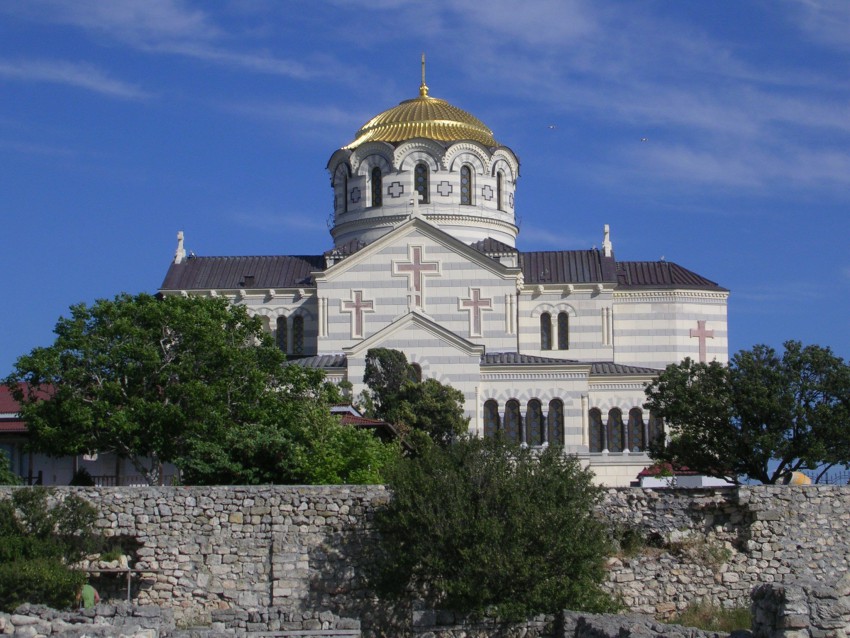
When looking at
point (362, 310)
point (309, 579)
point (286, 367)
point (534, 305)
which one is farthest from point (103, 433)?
point (534, 305)

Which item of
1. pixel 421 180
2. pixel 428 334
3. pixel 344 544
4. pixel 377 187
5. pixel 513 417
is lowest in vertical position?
pixel 344 544

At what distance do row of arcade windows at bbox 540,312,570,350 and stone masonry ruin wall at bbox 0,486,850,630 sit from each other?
96.6 ft

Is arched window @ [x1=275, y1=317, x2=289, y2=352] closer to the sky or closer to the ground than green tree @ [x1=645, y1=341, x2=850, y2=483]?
closer to the sky

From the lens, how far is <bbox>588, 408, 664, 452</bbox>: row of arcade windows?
50.2 metres

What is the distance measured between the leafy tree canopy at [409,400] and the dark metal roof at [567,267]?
10.2 metres

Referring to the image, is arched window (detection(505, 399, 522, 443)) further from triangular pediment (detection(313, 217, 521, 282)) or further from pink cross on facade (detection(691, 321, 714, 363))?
pink cross on facade (detection(691, 321, 714, 363))

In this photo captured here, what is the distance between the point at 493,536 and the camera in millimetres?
22438

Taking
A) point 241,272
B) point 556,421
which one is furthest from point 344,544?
point 241,272

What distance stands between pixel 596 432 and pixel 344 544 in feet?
89.4

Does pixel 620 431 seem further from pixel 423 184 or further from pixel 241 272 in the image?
pixel 241 272

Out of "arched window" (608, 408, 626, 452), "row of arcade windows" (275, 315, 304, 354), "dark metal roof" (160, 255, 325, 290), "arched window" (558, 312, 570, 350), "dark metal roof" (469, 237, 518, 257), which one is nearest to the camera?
"arched window" (608, 408, 626, 452)

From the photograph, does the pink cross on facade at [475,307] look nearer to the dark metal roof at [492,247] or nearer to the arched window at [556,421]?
the dark metal roof at [492,247]

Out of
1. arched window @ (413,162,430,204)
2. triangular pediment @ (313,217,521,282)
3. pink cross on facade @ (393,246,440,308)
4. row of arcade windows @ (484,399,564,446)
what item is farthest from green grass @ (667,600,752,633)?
arched window @ (413,162,430,204)

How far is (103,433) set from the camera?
32.4m
